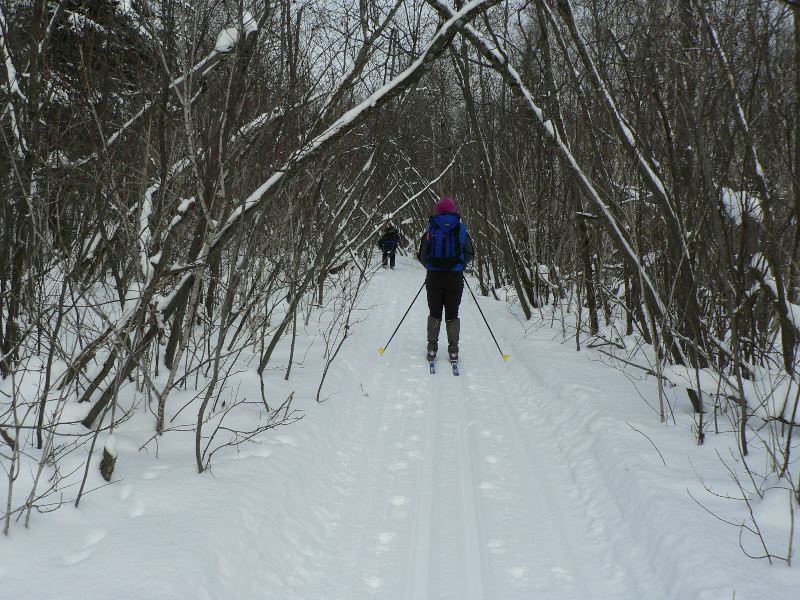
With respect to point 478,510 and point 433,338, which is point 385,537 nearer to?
point 478,510

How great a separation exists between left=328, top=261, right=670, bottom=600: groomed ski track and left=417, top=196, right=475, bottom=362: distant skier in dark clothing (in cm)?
130

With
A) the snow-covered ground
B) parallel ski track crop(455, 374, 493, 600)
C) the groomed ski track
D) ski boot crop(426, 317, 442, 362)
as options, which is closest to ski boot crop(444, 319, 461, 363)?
ski boot crop(426, 317, 442, 362)

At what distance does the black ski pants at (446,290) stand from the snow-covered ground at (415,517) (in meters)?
2.32

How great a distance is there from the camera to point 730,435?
13.5 feet

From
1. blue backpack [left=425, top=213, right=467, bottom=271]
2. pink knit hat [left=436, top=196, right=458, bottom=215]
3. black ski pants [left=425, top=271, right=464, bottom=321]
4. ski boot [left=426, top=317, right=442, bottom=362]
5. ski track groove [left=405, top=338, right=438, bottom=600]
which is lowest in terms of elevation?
ski track groove [left=405, top=338, right=438, bottom=600]

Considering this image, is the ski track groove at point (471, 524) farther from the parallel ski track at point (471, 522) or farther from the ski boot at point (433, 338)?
the ski boot at point (433, 338)

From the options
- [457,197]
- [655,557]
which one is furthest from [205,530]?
[457,197]

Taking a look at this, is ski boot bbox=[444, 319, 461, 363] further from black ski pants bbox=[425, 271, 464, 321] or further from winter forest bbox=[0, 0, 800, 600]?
winter forest bbox=[0, 0, 800, 600]

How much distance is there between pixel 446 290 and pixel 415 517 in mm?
4406

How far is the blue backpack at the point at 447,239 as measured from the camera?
7.34 m

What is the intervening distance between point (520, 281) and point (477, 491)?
730 cm

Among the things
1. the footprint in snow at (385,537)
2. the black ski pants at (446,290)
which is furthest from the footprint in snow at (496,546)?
the black ski pants at (446,290)

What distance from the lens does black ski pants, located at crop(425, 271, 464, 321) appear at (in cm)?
752

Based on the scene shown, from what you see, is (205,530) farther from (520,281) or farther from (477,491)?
(520,281)
